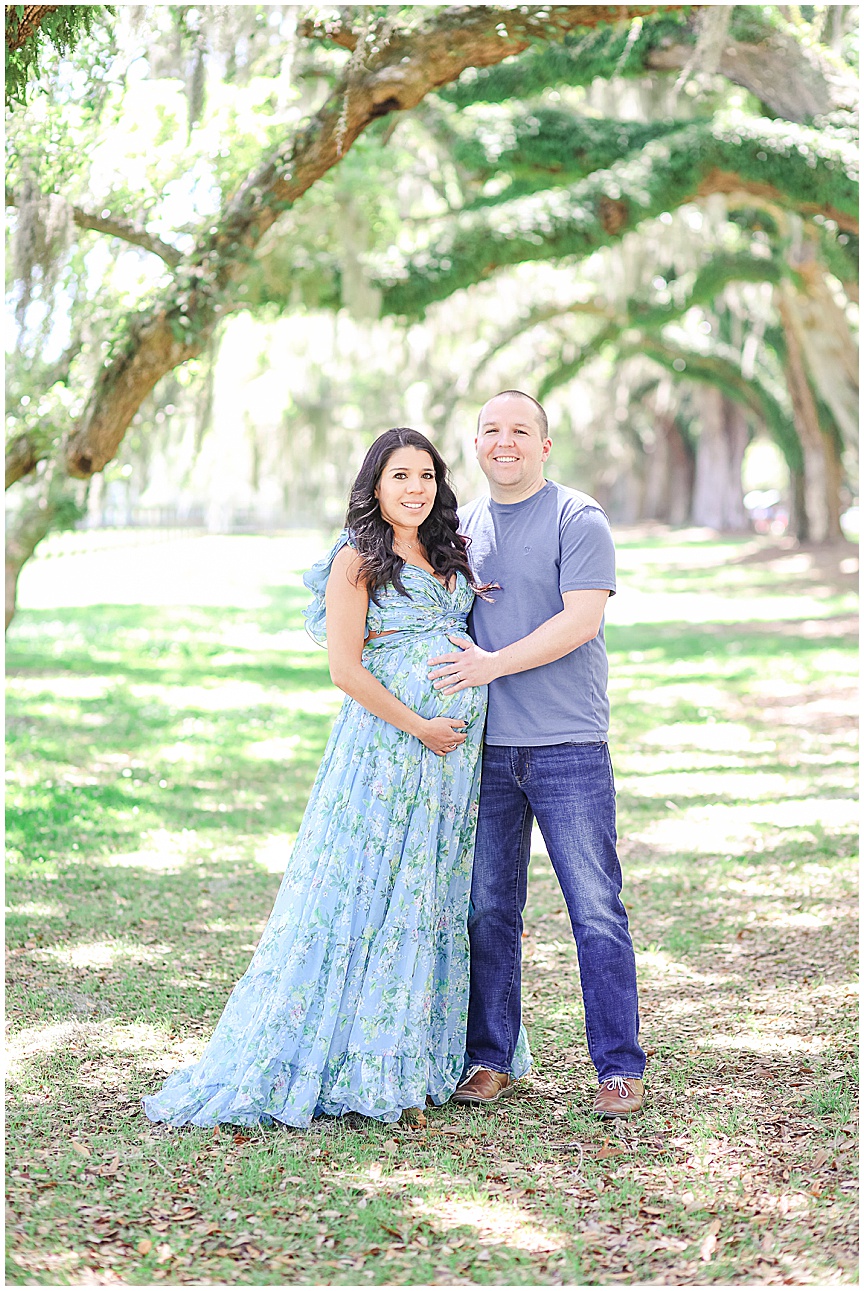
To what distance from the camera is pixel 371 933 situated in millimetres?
3521

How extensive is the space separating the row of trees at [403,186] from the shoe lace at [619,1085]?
3367mm

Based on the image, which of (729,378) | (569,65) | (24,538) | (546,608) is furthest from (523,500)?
(729,378)

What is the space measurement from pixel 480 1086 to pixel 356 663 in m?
1.24

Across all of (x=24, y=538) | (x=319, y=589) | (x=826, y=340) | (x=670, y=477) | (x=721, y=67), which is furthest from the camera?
(x=670, y=477)

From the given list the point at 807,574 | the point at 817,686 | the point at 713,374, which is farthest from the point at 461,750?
the point at 713,374

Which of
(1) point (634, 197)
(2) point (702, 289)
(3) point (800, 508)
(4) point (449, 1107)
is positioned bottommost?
(4) point (449, 1107)

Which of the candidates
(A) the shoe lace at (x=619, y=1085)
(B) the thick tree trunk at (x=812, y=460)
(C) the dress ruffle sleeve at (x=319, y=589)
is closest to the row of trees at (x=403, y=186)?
(B) the thick tree trunk at (x=812, y=460)

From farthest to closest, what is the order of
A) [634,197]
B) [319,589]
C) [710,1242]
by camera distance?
[634,197], [319,589], [710,1242]

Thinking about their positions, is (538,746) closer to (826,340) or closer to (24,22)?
(24,22)

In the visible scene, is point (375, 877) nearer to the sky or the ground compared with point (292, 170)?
nearer to the ground

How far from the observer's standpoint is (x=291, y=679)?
40.2ft

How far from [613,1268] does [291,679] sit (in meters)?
9.67

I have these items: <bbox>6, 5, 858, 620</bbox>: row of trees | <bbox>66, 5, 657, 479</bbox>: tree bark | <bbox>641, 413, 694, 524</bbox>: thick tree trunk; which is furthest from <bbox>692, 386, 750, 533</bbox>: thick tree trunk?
<bbox>66, 5, 657, 479</bbox>: tree bark

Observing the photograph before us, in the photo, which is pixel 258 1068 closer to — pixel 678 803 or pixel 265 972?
pixel 265 972
